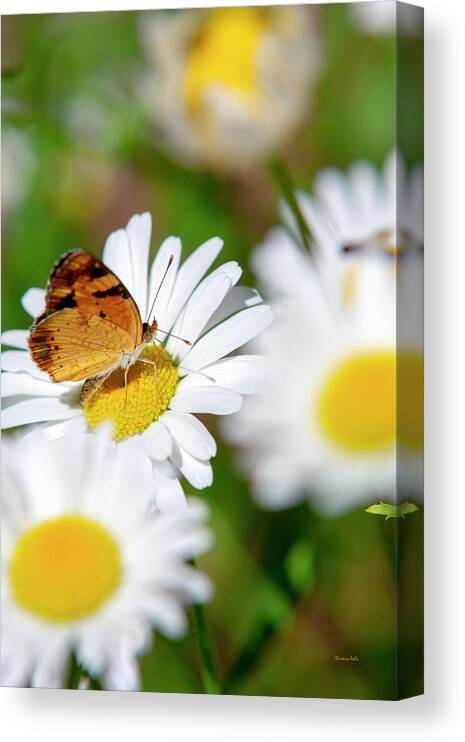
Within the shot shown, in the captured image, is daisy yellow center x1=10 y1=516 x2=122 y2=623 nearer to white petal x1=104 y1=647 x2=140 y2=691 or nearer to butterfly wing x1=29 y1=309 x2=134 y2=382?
white petal x1=104 y1=647 x2=140 y2=691

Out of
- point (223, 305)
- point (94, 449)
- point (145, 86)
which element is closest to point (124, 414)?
point (94, 449)

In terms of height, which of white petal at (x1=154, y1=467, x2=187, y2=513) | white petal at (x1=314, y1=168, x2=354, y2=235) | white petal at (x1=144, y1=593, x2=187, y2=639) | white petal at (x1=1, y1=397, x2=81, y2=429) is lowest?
white petal at (x1=144, y1=593, x2=187, y2=639)

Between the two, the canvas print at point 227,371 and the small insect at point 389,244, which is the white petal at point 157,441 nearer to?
the canvas print at point 227,371

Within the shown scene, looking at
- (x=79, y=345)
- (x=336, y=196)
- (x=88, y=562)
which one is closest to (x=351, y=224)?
(x=336, y=196)

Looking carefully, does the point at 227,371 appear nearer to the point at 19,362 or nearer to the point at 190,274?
the point at 190,274

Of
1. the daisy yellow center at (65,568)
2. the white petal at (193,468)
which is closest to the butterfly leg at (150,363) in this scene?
the white petal at (193,468)

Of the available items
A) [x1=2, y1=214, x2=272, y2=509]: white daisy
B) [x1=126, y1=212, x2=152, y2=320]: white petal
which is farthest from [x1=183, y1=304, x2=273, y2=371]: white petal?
[x1=126, y1=212, x2=152, y2=320]: white petal
